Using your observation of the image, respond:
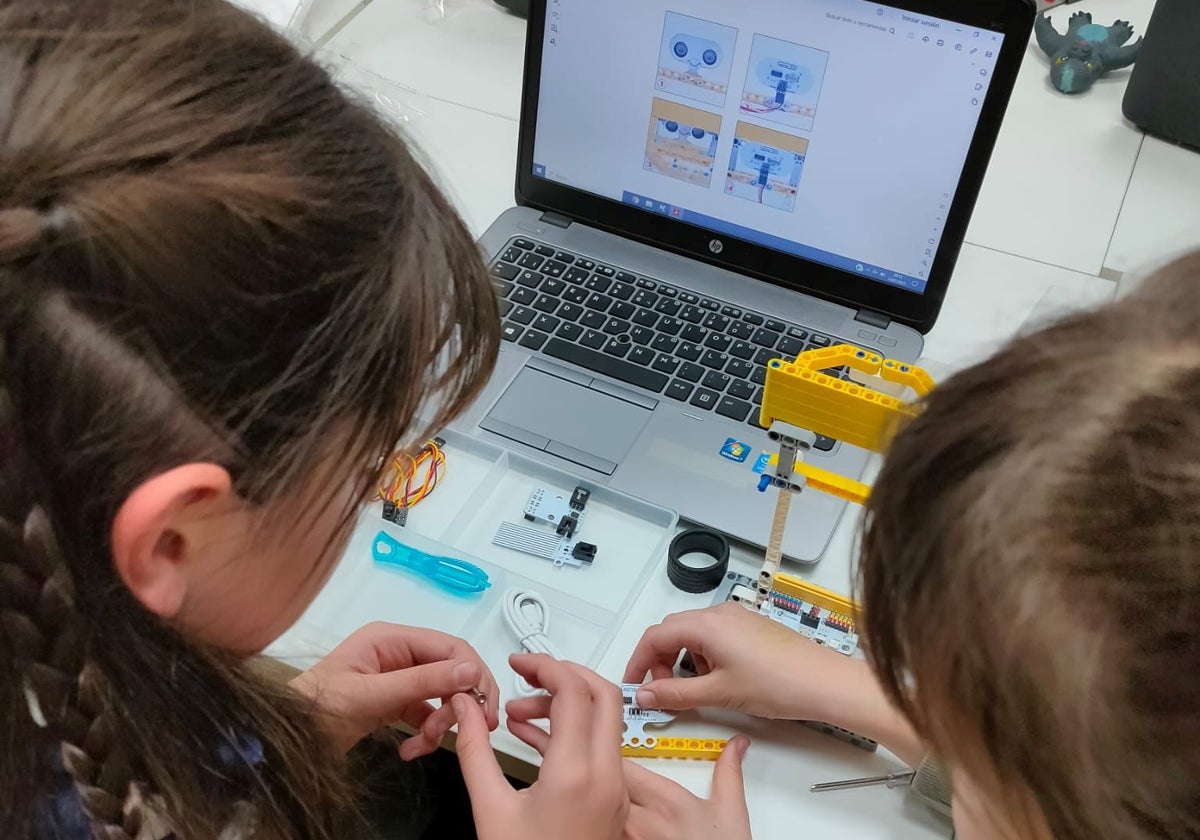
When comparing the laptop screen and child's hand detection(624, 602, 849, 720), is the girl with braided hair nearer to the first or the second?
child's hand detection(624, 602, 849, 720)

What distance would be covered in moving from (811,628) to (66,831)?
1.45ft

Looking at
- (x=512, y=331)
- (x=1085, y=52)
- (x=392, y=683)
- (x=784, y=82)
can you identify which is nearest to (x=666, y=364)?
(x=512, y=331)

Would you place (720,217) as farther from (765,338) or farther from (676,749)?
(676,749)

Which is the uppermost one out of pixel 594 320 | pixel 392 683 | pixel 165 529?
pixel 165 529

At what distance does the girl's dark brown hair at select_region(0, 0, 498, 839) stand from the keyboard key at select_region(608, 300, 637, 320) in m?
0.39

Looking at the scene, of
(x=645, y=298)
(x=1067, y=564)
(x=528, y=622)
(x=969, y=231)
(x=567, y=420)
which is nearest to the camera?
(x=1067, y=564)

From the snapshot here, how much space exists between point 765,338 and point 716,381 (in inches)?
2.8

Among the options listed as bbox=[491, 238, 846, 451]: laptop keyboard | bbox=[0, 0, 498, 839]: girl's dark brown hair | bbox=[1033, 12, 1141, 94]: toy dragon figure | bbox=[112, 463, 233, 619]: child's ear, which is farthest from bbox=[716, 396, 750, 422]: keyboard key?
bbox=[1033, 12, 1141, 94]: toy dragon figure

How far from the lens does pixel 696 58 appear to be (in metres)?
0.85

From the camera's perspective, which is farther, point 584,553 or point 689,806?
point 584,553

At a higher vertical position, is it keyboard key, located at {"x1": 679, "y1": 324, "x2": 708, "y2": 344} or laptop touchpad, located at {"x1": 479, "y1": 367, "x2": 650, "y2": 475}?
keyboard key, located at {"x1": 679, "y1": 324, "x2": 708, "y2": 344}

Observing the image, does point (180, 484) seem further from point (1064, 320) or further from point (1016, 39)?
point (1016, 39)

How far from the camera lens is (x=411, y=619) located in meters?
0.69

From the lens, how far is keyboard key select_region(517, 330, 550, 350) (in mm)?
865
